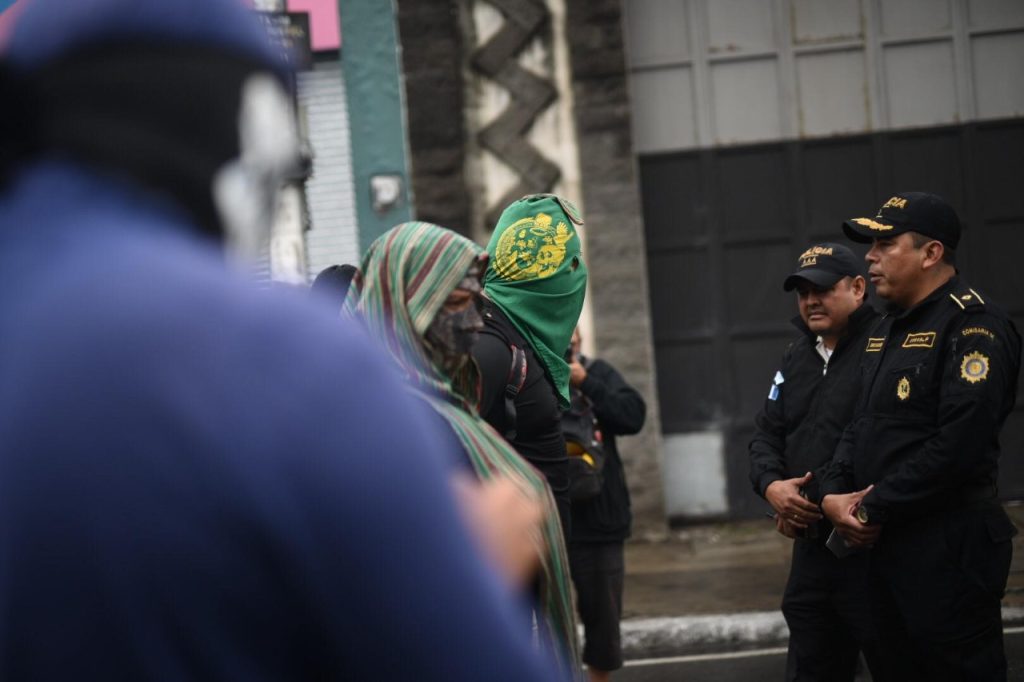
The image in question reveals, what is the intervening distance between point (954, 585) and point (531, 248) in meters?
1.79

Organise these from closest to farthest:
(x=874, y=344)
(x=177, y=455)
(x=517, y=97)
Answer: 1. (x=177, y=455)
2. (x=874, y=344)
3. (x=517, y=97)

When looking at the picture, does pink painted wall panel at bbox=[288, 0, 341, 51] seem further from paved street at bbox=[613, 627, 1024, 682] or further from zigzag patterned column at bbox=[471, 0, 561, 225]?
paved street at bbox=[613, 627, 1024, 682]

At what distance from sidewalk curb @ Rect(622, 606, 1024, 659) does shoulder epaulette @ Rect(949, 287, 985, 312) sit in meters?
2.99

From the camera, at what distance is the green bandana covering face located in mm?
3855

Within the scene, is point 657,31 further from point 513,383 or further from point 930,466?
point 513,383

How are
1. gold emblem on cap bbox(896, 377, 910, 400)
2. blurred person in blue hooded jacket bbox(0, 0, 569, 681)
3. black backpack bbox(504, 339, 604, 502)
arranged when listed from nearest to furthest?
blurred person in blue hooded jacket bbox(0, 0, 569, 681)
gold emblem on cap bbox(896, 377, 910, 400)
black backpack bbox(504, 339, 604, 502)

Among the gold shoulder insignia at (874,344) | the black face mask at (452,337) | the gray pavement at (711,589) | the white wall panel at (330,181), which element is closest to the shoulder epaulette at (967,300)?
the gold shoulder insignia at (874,344)

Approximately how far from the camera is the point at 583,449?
5.47m

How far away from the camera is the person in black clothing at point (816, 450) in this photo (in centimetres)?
489

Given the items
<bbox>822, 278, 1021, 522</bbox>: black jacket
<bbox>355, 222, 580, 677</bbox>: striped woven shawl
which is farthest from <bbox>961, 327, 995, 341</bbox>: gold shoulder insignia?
<bbox>355, 222, 580, 677</bbox>: striped woven shawl

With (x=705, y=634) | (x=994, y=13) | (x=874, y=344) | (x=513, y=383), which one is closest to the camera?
(x=513, y=383)

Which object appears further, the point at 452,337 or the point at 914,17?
the point at 914,17

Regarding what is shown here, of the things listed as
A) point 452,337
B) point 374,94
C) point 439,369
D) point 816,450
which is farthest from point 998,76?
point 439,369

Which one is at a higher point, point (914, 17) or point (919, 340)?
point (914, 17)
